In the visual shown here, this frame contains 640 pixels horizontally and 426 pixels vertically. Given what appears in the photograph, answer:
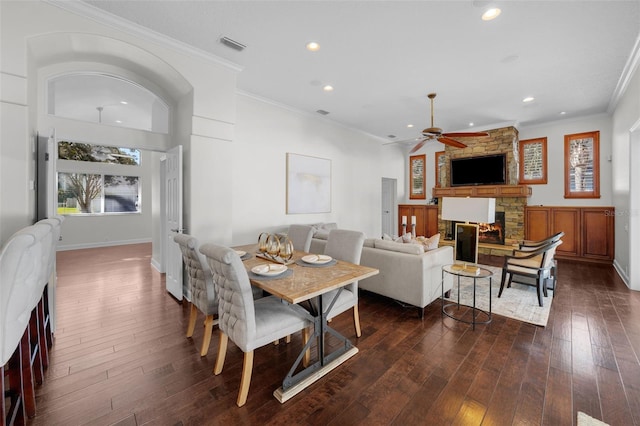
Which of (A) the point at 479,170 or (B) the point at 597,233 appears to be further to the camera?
(A) the point at 479,170

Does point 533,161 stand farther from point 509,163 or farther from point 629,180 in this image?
point 629,180

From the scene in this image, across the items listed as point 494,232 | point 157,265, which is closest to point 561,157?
point 494,232

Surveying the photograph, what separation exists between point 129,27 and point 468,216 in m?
4.17

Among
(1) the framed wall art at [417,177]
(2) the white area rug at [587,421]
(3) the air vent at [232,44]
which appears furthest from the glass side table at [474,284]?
(1) the framed wall art at [417,177]

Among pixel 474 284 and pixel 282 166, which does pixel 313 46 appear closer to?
pixel 282 166

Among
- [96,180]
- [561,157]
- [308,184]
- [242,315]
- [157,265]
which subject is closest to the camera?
[242,315]

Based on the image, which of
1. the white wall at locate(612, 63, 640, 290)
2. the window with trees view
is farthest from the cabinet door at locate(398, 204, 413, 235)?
the window with trees view

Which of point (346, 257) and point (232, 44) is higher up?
point (232, 44)

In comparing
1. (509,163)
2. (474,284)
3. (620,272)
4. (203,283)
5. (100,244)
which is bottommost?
(620,272)

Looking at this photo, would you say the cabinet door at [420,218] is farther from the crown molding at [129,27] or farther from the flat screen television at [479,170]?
the crown molding at [129,27]

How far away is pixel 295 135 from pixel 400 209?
15.0 ft

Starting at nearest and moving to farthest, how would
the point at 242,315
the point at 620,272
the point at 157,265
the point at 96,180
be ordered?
the point at 242,315, the point at 620,272, the point at 157,265, the point at 96,180

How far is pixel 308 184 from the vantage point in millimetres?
5781

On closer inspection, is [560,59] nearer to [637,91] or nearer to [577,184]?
[637,91]
